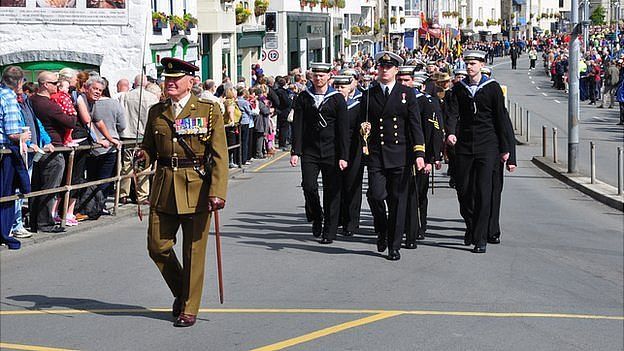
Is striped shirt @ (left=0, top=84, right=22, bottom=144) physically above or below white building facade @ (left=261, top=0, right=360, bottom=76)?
below

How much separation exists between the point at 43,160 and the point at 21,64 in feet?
49.4

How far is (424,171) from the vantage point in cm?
1264

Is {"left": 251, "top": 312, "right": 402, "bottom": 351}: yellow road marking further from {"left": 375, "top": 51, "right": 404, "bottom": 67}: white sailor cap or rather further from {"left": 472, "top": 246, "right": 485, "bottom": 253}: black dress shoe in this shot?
{"left": 375, "top": 51, "right": 404, "bottom": 67}: white sailor cap

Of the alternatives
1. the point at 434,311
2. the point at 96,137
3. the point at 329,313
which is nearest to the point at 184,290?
the point at 329,313

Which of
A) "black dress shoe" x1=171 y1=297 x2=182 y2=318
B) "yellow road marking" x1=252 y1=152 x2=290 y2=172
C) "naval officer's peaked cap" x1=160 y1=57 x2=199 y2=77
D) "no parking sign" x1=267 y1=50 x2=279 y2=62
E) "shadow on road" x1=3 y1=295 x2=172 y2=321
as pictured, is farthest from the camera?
"no parking sign" x1=267 y1=50 x2=279 y2=62

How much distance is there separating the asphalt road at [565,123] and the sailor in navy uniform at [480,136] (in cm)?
934

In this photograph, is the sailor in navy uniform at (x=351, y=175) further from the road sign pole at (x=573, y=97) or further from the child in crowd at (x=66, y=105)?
the road sign pole at (x=573, y=97)

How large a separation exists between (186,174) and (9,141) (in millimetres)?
4825

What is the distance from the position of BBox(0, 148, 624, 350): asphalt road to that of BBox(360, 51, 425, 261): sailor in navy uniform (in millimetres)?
592

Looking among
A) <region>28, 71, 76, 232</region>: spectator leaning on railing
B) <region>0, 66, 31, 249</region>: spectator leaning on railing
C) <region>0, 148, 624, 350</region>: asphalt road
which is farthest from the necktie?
<region>28, 71, 76, 232</region>: spectator leaning on railing

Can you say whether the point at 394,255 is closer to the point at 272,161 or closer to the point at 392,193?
the point at 392,193

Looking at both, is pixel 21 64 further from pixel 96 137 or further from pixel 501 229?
pixel 501 229

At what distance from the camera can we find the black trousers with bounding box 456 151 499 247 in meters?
12.6

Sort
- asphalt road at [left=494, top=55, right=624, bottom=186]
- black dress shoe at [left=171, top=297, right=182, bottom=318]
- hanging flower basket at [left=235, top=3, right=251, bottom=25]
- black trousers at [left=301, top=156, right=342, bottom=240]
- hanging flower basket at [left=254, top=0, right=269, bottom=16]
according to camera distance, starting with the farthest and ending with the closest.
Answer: hanging flower basket at [left=254, top=0, right=269, bottom=16] < hanging flower basket at [left=235, top=3, right=251, bottom=25] < asphalt road at [left=494, top=55, right=624, bottom=186] < black trousers at [left=301, top=156, right=342, bottom=240] < black dress shoe at [left=171, top=297, right=182, bottom=318]
